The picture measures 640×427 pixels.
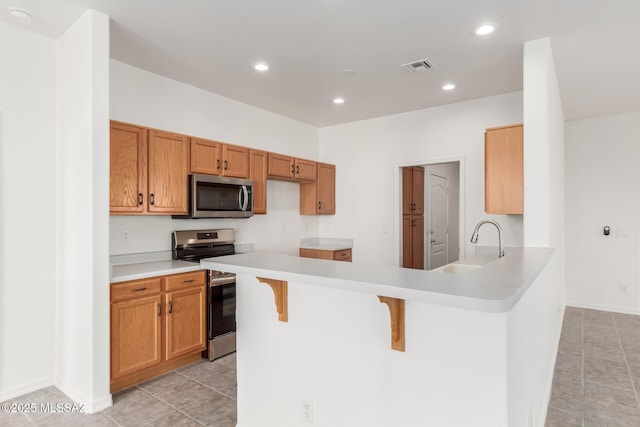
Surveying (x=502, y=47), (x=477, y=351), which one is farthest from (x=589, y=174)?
(x=477, y=351)

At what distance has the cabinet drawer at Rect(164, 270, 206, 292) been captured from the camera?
306 cm

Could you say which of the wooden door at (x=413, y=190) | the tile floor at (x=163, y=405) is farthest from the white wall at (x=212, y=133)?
the wooden door at (x=413, y=190)

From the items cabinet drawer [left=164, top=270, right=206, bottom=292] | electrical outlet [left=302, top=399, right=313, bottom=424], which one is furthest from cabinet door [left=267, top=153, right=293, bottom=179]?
electrical outlet [left=302, top=399, right=313, bottom=424]

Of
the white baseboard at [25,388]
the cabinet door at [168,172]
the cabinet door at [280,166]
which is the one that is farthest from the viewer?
the cabinet door at [280,166]

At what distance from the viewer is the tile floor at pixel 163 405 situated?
235cm

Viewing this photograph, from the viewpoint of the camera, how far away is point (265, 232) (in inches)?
190

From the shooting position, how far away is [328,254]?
4.99 meters

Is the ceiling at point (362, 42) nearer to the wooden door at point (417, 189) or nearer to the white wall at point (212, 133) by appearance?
the white wall at point (212, 133)

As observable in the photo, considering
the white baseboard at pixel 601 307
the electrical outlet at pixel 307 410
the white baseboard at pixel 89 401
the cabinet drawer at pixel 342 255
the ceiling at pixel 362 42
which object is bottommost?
the white baseboard at pixel 601 307

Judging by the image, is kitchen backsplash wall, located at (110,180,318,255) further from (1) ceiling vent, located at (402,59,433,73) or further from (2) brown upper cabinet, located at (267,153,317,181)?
(1) ceiling vent, located at (402,59,433,73)

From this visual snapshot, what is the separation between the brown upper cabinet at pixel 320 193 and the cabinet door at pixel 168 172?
2126mm

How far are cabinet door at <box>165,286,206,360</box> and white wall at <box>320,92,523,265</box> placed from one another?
8.95 feet

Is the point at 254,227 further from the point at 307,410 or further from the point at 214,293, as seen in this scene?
the point at 307,410

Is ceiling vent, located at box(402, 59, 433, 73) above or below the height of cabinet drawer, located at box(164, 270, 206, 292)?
above
